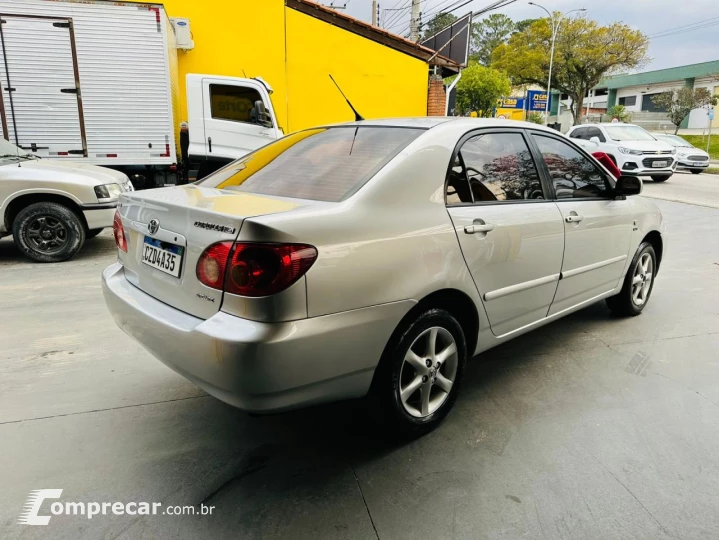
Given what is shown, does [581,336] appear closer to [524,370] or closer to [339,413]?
[524,370]

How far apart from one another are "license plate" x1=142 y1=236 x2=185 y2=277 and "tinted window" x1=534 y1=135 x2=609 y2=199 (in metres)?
2.31

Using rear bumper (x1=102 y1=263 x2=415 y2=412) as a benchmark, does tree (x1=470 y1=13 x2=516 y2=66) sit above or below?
above

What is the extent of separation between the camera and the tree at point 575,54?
36906 mm

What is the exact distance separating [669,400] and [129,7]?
907 cm

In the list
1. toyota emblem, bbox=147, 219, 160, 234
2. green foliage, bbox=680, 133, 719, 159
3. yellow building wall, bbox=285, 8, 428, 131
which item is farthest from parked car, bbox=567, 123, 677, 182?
green foliage, bbox=680, 133, 719, 159

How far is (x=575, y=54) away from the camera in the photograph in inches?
1513

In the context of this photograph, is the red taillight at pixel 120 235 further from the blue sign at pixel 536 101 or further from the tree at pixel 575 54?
the tree at pixel 575 54

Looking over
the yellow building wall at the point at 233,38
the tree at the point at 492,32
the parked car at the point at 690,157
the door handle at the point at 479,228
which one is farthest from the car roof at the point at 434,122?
the tree at the point at 492,32

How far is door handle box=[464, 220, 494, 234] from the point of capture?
254 cm

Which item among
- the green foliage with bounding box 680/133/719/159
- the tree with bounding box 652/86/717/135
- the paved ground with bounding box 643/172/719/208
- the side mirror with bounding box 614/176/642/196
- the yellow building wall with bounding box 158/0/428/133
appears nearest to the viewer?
the side mirror with bounding box 614/176/642/196

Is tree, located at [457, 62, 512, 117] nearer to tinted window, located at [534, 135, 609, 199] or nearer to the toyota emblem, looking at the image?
tinted window, located at [534, 135, 609, 199]

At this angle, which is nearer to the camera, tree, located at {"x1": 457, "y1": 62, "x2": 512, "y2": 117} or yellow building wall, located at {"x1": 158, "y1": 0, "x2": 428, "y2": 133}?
yellow building wall, located at {"x1": 158, "y1": 0, "x2": 428, "y2": 133}

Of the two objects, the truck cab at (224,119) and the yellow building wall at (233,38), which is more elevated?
the yellow building wall at (233,38)

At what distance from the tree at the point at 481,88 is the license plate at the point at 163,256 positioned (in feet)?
135
